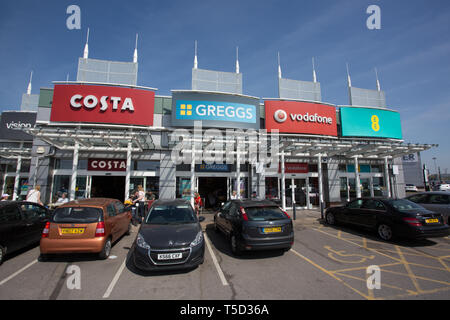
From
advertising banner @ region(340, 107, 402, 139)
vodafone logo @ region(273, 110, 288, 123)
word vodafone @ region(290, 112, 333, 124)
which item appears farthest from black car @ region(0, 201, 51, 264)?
advertising banner @ region(340, 107, 402, 139)

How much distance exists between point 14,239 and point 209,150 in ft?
30.3

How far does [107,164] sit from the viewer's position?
1301 centimetres

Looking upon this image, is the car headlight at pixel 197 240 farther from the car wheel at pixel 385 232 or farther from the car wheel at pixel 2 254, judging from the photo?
the car wheel at pixel 385 232

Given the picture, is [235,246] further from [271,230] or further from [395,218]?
[395,218]

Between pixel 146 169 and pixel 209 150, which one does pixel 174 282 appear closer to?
pixel 209 150

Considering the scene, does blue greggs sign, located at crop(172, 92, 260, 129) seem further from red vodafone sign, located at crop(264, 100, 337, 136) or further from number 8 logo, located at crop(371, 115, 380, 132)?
number 8 logo, located at crop(371, 115, 380, 132)

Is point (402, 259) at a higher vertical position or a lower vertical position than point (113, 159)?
lower

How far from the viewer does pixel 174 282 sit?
13.1 ft

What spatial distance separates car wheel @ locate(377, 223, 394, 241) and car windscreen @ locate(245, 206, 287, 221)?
4158 millimetres

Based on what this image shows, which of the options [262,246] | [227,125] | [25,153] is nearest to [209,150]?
[227,125]

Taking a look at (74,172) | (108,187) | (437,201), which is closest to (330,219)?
(437,201)
